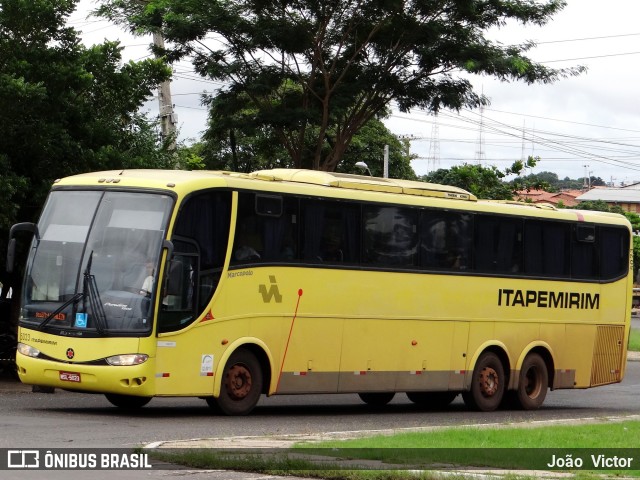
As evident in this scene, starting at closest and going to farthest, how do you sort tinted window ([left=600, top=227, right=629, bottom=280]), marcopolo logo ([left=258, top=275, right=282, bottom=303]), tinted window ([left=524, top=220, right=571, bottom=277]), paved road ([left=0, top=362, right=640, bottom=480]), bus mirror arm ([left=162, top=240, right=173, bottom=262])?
paved road ([left=0, top=362, right=640, bottom=480]), bus mirror arm ([left=162, top=240, right=173, bottom=262]), marcopolo logo ([left=258, top=275, right=282, bottom=303]), tinted window ([left=524, top=220, right=571, bottom=277]), tinted window ([left=600, top=227, right=629, bottom=280])

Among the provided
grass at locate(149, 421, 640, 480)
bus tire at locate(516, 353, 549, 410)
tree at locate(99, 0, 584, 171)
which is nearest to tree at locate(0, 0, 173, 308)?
tree at locate(99, 0, 584, 171)

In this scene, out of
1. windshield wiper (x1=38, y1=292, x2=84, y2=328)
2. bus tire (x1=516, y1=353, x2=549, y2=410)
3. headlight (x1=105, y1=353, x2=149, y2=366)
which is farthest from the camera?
bus tire (x1=516, y1=353, x2=549, y2=410)

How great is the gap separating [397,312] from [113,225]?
5264 millimetres

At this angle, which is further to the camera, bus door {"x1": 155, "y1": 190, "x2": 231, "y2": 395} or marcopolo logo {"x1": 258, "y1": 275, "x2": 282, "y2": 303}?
marcopolo logo {"x1": 258, "y1": 275, "x2": 282, "y2": 303}

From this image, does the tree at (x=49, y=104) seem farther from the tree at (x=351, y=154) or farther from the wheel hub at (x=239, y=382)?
the tree at (x=351, y=154)

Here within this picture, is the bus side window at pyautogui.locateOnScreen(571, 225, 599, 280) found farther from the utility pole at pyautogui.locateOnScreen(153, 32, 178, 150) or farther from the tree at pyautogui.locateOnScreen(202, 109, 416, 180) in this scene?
the utility pole at pyautogui.locateOnScreen(153, 32, 178, 150)

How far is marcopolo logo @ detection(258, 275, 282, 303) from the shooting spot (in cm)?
1862

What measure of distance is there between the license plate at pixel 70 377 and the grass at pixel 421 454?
4.25 metres

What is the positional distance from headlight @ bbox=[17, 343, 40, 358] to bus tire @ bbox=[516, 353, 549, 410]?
914 centimetres

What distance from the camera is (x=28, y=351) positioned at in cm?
1764

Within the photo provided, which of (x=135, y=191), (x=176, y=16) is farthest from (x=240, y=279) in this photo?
(x=176, y=16)

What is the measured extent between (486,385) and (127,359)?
7606mm

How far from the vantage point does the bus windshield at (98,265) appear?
56.0ft

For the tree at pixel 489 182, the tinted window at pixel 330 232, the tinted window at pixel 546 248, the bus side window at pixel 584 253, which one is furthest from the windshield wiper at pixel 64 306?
the tree at pixel 489 182
